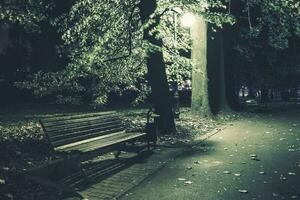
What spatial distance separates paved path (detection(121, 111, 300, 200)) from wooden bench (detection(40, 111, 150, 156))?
1.18 meters

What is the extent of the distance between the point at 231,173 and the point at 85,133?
3060mm

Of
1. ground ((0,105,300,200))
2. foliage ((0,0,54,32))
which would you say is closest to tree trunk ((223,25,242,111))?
ground ((0,105,300,200))

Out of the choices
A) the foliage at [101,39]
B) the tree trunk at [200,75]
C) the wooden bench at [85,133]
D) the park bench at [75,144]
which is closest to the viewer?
the park bench at [75,144]

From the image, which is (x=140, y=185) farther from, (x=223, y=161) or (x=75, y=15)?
(x=75, y=15)

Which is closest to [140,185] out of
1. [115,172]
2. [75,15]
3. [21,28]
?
[115,172]

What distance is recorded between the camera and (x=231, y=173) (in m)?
7.34

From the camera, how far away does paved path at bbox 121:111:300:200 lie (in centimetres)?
604

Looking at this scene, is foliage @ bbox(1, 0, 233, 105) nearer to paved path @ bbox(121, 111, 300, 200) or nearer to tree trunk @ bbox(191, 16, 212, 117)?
paved path @ bbox(121, 111, 300, 200)

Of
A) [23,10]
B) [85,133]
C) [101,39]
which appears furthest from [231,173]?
[23,10]

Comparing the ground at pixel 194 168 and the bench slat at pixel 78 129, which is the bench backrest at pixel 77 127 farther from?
the ground at pixel 194 168

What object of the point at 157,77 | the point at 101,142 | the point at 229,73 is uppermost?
the point at 229,73

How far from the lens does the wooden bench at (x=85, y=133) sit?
664 cm

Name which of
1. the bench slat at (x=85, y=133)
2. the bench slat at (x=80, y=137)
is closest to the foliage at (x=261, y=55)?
the bench slat at (x=85, y=133)

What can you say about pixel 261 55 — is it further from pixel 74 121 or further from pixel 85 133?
pixel 74 121
